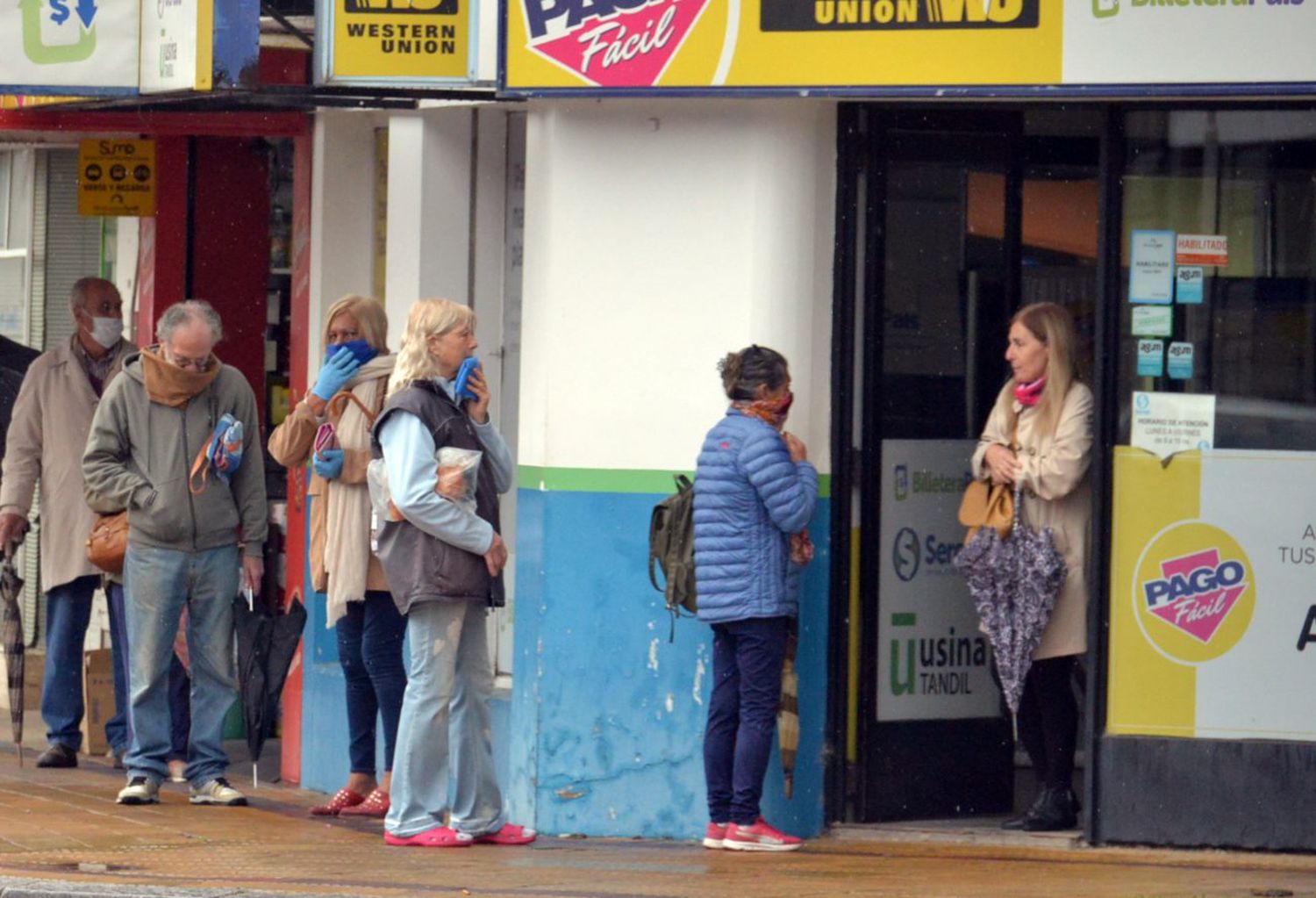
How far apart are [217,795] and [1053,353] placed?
12.3ft

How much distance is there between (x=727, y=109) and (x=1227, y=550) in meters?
2.36

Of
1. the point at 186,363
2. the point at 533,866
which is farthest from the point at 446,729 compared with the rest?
the point at 186,363

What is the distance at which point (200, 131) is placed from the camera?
11.0m

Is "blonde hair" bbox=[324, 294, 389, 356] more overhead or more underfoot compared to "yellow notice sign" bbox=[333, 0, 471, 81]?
more underfoot

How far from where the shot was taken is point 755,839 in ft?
28.1

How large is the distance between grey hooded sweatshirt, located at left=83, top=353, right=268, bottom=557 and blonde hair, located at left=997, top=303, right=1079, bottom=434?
124 inches

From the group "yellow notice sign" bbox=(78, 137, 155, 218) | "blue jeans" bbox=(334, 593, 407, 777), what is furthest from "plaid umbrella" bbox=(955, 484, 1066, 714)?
"yellow notice sign" bbox=(78, 137, 155, 218)

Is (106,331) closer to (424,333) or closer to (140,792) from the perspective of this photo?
(140,792)

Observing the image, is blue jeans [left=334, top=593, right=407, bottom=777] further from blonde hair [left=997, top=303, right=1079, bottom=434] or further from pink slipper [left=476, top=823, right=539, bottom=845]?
blonde hair [left=997, top=303, right=1079, bottom=434]

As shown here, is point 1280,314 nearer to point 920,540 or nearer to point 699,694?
point 920,540

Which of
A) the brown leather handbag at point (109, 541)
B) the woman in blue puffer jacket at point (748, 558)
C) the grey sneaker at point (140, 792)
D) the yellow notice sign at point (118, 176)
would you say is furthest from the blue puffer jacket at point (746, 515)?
the yellow notice sign at point (118, 176)

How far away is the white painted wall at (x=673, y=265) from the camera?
8.72 meters

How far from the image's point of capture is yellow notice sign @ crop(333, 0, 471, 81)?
888 centimetres

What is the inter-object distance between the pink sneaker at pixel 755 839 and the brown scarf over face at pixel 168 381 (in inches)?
109
